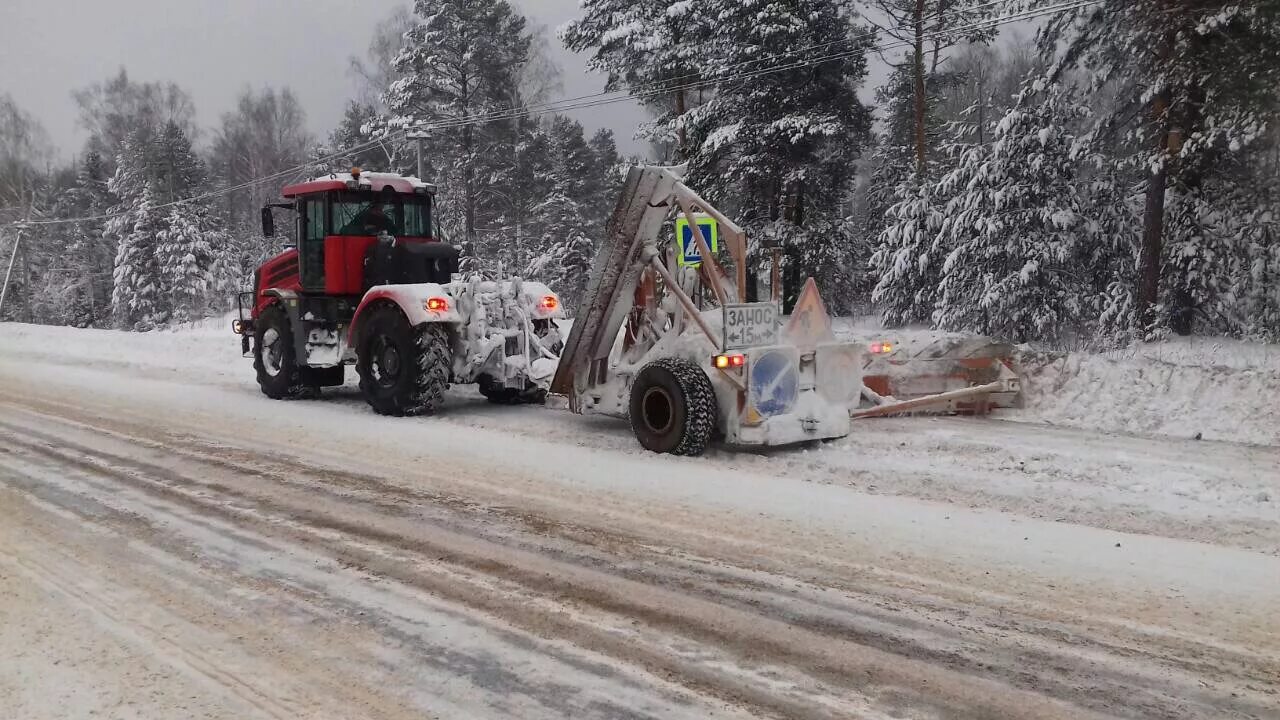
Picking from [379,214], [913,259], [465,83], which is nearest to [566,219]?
[465,83]

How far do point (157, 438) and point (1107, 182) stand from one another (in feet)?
53.0

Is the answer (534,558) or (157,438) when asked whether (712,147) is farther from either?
(534,558)

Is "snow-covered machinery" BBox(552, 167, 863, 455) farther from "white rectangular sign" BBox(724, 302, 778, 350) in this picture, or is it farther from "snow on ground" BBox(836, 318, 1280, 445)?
"snow on ground" BBox(836, 318, 1280, 445)

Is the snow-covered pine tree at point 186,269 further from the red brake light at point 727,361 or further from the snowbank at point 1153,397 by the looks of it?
the snowbank at point 1153,397

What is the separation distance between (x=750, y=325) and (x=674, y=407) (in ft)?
3.20

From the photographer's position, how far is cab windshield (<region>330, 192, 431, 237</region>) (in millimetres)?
11242

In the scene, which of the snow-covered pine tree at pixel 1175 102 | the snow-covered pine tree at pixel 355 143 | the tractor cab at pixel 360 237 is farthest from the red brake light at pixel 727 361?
the snow-covered pine tree at pixel 355 143

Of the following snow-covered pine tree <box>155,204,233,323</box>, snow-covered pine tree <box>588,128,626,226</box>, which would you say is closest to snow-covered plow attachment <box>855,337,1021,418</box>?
snow-covered pine tree <box>588,128,626,226</box>

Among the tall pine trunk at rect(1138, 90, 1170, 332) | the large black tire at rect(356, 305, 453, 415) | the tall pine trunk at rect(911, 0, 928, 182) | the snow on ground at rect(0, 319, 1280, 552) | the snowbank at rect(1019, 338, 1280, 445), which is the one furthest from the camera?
the tall pine trunk at rect(911, 0, 928, 182)

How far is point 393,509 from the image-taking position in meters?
6.04

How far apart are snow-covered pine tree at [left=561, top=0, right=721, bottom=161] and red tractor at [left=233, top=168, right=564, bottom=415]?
12.0 meters

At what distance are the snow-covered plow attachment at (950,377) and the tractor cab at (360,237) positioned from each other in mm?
5699

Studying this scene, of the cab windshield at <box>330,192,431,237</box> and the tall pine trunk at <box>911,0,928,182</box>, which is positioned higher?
the tall pine trunk at <box>911,0,928,182</box>

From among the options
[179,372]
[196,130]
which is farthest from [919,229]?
[196,130]
